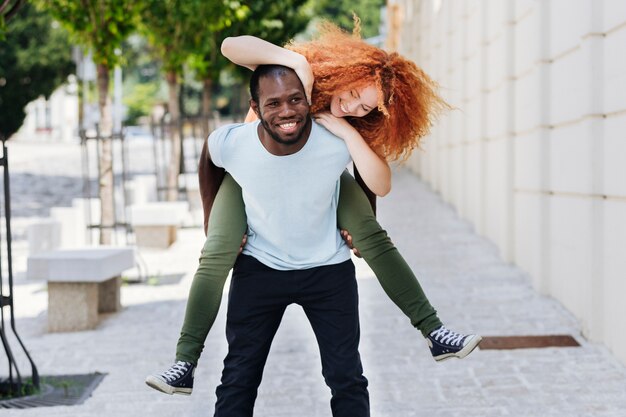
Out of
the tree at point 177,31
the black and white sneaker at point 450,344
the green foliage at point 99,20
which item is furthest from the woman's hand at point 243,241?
the tree at point 177,31

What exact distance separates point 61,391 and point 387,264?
3214mm

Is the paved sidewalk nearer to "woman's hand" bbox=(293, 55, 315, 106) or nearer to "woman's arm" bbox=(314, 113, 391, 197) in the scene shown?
"woman's arm" bbox=(314, 113, 391, 197)

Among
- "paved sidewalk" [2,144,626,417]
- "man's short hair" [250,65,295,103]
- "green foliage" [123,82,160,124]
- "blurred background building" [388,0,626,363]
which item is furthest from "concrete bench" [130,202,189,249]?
"green foliage" [123,82,160,124]

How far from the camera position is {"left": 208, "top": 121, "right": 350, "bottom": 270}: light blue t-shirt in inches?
136

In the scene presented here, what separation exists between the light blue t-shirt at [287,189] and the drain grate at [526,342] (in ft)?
12.1

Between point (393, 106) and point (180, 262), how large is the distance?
29.8 ft

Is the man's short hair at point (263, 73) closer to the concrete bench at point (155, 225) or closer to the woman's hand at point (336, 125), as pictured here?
the woman's hand at point (336, 125)

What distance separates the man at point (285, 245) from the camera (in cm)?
342

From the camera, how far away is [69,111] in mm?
85062

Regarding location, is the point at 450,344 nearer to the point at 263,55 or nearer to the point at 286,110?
the point at 286,110

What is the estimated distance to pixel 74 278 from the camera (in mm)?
7887

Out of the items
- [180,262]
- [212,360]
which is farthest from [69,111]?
[212,360]

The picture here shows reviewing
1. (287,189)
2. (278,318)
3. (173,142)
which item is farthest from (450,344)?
(173,142)

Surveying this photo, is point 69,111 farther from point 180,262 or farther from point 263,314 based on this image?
point 263,314
